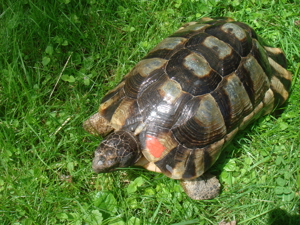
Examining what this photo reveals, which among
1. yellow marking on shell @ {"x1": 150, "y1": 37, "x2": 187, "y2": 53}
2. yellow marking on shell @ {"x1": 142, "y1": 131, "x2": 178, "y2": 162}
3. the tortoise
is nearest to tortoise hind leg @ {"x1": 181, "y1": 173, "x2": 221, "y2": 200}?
the tortoise

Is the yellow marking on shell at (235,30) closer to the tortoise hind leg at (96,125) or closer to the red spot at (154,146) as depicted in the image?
the red spot at (154,146)

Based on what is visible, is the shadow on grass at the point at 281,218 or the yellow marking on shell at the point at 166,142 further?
the shadow on grass at the point at 281,218

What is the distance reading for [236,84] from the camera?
9.22 ft

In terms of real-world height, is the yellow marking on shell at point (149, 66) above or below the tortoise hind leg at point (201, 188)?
above

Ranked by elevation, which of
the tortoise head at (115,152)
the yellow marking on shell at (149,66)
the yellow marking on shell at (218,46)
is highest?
the yellow marking on shell at (218,46)

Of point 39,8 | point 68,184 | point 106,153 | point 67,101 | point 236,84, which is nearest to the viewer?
point 106,153

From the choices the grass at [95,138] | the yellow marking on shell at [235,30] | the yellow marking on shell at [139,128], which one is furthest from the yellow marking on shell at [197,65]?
the grass at [95,138]

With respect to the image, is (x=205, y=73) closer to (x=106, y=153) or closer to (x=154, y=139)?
(x=154, y=139)

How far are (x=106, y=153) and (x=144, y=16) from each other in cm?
202

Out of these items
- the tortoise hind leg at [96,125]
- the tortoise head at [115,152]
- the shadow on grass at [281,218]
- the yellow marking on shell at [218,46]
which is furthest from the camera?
the tortoise hind leg at [96,125]

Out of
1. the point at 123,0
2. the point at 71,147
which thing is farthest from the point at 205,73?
the point at 123,0

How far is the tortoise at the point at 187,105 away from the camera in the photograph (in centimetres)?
264

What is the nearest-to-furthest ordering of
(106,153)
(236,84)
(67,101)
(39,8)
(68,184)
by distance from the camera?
(106,153)
(236,84)
(68,184)
(67,101)
(39,8)

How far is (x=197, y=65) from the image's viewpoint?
2.69m
